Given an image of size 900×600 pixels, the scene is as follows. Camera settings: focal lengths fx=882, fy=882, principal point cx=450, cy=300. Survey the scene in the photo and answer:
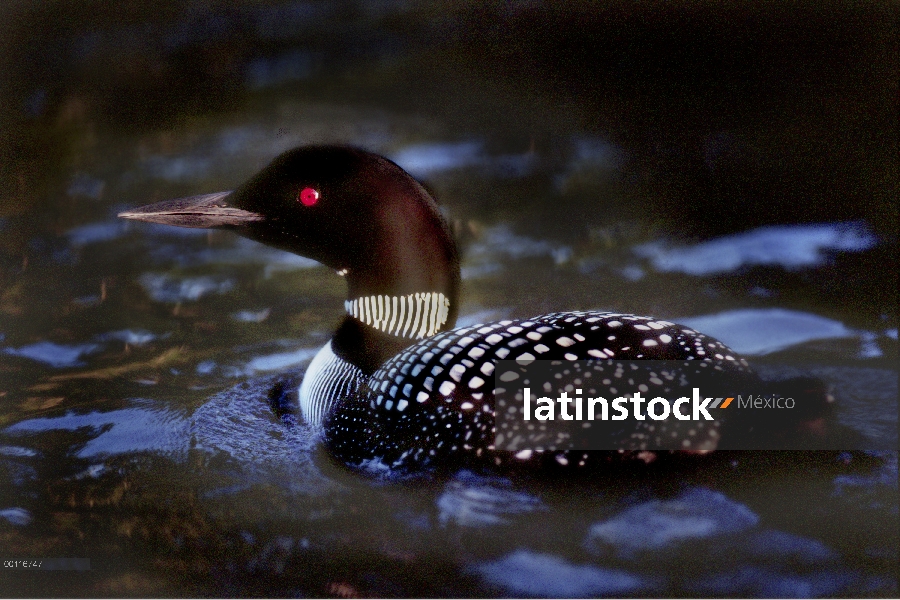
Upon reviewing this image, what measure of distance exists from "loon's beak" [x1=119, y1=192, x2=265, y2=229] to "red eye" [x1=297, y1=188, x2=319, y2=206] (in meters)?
0.07

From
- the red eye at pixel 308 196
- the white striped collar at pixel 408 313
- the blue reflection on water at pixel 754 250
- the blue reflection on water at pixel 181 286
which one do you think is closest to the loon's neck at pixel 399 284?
the white striped collar at pixel 408 313

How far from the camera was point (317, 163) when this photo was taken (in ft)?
4.55

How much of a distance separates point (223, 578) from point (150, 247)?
574mm

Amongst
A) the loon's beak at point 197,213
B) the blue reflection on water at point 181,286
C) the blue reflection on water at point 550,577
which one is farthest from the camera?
the blue reflection on water at point 181,286

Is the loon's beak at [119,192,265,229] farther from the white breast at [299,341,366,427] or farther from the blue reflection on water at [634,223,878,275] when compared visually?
the blue reflection on water at [634,223,878,275]

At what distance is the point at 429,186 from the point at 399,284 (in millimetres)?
165

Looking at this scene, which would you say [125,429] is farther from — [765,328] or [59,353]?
[765,328]

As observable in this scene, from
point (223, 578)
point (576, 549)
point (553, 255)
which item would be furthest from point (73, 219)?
point (576, 549)

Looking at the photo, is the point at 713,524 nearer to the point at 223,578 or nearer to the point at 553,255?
the point at 553,255

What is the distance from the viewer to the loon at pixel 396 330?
1.28m

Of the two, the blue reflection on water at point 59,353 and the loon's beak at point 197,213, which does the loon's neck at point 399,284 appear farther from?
the blue reflection on water at point 59,353

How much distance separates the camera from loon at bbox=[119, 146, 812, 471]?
128 cm

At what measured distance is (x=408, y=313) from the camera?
1440 millimetres

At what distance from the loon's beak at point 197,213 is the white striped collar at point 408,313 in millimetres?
231
